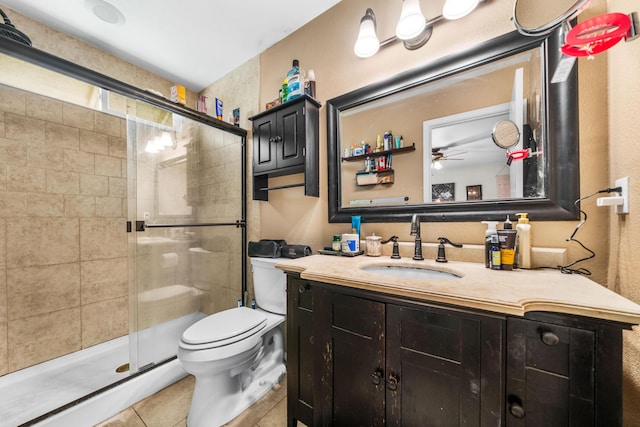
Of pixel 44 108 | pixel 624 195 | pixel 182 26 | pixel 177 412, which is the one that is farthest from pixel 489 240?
pixel 44 108

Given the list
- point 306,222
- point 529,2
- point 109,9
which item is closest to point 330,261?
point 306,222

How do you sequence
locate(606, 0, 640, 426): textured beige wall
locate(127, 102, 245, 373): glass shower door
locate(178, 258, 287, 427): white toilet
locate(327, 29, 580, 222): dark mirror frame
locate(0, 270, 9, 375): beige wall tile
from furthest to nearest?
locate(127, 102, 245, 373): glass shower door
locate(0, 270, 9, 375): beige wall tile
locate(178, 258, 287, 427): white toilet
locate(327, 29, 580, 222): dark mirror frame
locate(606, 0, 640, 426): textured beige wall

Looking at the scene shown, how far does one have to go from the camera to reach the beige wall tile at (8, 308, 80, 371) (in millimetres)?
1479

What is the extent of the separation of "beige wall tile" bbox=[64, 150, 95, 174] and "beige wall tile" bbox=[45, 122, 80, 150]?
0.05m

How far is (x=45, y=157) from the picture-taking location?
1606 millimetres

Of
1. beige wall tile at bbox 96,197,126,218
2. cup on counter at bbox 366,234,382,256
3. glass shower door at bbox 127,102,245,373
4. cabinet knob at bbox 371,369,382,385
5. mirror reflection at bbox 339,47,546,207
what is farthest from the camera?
beige wall tile at bbox 96,197,126,218

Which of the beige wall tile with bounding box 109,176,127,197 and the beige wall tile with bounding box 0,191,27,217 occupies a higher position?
the beige wall tile with bounding box 109,176,127,197

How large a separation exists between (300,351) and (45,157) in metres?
2.15

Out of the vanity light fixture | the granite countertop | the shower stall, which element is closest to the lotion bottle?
the granite countertop

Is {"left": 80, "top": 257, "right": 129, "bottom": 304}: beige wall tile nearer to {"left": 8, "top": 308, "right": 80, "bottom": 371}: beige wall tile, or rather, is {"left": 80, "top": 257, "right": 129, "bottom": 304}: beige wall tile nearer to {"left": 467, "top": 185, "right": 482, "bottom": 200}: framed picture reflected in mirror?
{"left": 8, "top": 308, "right": 80, "bottom": 371}: beige wall tile

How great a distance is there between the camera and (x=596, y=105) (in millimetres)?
871

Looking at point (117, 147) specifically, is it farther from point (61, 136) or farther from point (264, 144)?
point (264, 144)

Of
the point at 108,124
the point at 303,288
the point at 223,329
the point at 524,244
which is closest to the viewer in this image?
the point at 524,244

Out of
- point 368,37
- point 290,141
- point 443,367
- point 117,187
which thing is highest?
point 368,37
